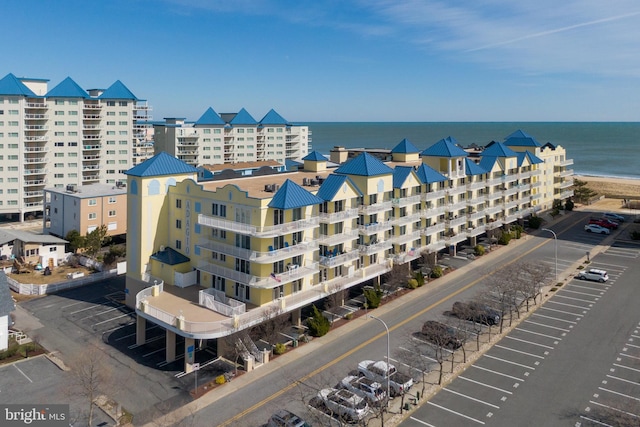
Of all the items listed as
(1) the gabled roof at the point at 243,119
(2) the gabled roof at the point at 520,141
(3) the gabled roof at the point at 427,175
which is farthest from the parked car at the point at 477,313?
(1) the gabled roof at the point at 243,119

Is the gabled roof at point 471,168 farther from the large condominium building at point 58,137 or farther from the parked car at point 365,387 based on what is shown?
the large condominium building at point 58,137

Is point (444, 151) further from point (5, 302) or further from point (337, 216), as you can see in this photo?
point (5, 302)

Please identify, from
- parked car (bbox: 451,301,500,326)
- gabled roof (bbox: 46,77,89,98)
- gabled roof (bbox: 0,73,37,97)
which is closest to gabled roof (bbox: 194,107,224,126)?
gabled roof (bbox: 46,77,89,98)

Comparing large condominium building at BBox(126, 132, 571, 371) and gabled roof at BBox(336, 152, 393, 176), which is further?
gabled roof at BBox(336, 152, 393, 176)

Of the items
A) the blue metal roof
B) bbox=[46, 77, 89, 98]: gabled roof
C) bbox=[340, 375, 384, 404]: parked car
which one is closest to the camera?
bbox=[340, 375, 384, 404]: parked car

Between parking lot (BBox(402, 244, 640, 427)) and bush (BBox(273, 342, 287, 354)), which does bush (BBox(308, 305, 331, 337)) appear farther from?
parking lot (BBox(402, 244, 640, 427))

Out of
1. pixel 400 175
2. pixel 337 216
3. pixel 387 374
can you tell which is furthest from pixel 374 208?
pixel 387 374
